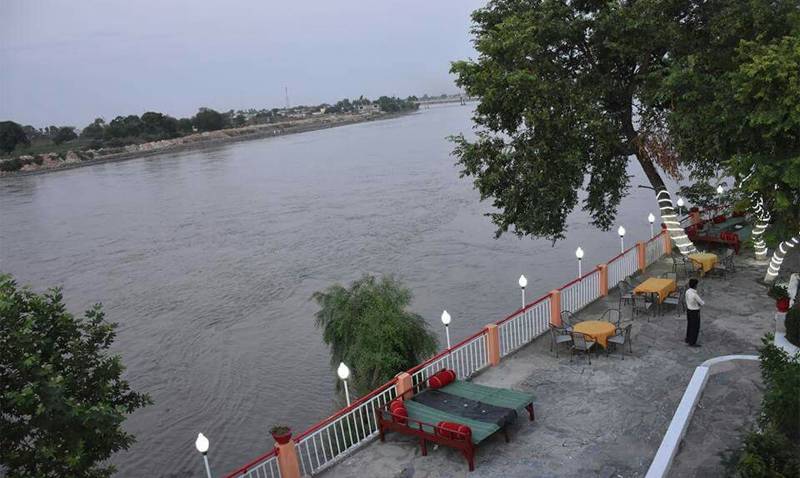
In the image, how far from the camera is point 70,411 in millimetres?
7367

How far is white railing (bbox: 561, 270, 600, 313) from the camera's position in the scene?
13203 mm

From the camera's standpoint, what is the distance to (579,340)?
1118 cm

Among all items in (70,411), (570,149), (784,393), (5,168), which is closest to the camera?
(784,393)

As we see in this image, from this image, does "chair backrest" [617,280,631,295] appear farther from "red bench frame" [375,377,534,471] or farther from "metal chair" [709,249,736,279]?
"red bench frame" [375,377,534,471]

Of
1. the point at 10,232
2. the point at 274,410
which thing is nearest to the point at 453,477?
the point at 274,410

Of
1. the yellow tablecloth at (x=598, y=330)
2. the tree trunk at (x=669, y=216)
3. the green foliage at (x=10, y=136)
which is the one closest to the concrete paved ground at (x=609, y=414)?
the yellow tablecloth at (x=598, y=330)

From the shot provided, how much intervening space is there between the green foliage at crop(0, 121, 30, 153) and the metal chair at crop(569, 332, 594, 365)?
358ft

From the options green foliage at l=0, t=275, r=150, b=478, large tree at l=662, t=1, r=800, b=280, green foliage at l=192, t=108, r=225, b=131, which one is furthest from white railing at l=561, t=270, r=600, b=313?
green foliage at l=192, t=108, r=225, b=131

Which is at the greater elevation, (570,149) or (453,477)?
(570,149)

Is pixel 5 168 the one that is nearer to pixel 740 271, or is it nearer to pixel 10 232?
pixel 10 232

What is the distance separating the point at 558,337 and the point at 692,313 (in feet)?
7.59

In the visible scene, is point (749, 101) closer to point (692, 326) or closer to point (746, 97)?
point (746, 97)

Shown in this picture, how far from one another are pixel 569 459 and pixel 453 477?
1.51m

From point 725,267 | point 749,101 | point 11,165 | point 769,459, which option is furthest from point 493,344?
point 11,165
